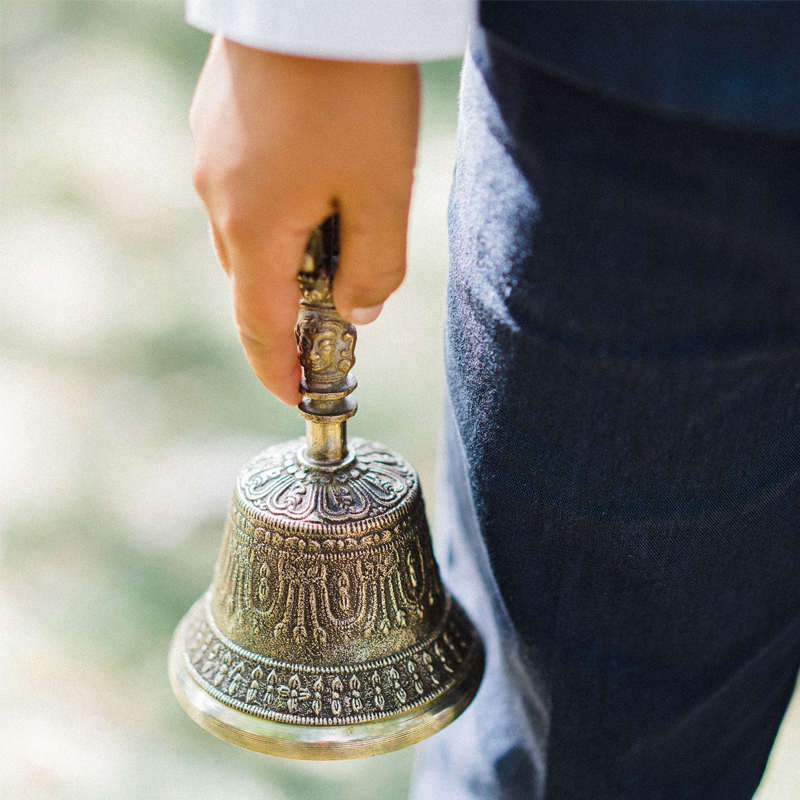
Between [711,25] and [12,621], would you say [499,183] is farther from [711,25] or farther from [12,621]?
[12,621]

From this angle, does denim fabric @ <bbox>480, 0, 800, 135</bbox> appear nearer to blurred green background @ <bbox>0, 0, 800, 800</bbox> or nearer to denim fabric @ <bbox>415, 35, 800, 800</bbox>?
denim fabric @ <bbox>415, 35, 800, 800</bbox>

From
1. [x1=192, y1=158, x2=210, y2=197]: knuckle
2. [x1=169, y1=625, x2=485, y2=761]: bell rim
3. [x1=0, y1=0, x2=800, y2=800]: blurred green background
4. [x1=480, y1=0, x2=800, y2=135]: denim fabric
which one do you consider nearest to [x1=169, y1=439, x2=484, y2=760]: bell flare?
[x1=169, y1=625, x2=485, y2=761]: bell rim

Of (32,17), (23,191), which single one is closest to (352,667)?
(23,191)

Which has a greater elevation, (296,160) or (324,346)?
(296,160)

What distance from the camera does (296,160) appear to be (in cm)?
57

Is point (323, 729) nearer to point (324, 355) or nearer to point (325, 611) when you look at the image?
point (325, 611)

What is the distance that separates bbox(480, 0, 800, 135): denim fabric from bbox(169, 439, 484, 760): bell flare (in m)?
0.38

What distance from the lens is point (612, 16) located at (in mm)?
554

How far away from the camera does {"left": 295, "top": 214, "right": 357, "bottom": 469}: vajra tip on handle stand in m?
0.65

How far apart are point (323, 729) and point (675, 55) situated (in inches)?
21.3

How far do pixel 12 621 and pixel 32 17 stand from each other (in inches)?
92.9

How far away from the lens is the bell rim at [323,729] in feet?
2.53

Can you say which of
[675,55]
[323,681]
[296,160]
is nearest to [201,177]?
[296,160]

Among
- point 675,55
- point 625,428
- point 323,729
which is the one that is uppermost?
point 675,55
